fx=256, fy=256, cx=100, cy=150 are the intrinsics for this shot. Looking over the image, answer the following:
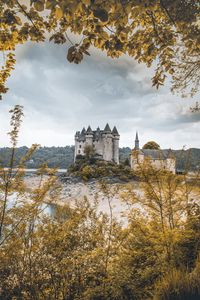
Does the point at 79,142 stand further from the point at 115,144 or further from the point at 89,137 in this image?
the point at 115,144

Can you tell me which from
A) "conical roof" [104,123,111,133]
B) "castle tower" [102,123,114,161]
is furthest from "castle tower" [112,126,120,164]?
"conical roof" [104,123,111,133]

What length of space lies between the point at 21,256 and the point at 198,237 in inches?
154

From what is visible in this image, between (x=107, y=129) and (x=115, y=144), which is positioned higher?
(x=107, y=129)

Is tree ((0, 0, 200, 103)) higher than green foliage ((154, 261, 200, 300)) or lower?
higher

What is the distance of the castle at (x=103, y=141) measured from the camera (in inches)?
2982

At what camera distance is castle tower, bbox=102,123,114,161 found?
75.4 metres

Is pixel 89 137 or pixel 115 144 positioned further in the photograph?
pixel 115 144

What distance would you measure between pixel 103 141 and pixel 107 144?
1488 mm

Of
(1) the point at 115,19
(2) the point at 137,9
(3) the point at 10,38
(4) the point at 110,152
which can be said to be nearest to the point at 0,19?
(3) the point at 10,38

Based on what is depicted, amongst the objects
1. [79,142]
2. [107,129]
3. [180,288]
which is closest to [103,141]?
[107,129]

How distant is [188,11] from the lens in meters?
3.37

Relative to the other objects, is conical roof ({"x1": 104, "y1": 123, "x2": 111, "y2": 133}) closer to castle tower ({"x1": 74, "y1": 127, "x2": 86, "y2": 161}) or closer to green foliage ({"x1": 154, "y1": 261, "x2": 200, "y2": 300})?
castle tower ({"x1": 74, "y1": 127, "x2": 86, "y2": 161})

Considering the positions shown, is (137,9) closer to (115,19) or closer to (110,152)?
(115,19)

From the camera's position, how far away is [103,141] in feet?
249
